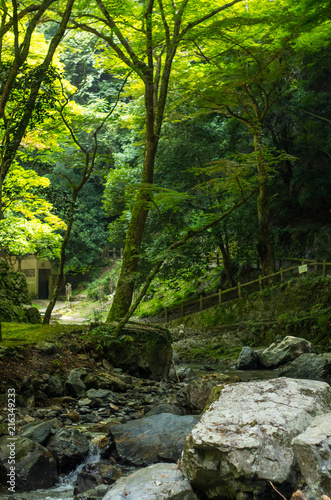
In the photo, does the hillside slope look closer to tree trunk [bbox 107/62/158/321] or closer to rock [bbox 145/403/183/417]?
tree trunk [bbox 107/62/158/321]

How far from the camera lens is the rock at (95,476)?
10.8 ft

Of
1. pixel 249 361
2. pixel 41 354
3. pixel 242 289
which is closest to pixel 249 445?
pixel 41 354

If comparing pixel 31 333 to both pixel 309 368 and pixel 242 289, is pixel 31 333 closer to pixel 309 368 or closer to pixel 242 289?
pixel 309 368

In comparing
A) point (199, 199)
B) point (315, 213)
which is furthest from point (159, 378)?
point (315, 213)

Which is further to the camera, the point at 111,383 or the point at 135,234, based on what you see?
the point at 135,234

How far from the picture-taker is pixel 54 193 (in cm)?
677

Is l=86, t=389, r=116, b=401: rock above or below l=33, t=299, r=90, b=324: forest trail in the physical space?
above

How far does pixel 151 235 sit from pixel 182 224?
1.53m

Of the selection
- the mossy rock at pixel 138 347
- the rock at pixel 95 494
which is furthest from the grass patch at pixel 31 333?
the rock at pixel 95 494

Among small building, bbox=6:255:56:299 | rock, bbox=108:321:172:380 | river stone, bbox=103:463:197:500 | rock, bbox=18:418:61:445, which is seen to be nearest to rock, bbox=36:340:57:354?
rock, bbox=108:321:172:380

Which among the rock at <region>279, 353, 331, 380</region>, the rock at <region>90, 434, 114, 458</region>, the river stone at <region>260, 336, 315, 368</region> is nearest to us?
the rock at <region>90, 434, 114, 458</region>

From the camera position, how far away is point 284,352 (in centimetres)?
1025

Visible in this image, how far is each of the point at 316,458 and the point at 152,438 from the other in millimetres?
1941

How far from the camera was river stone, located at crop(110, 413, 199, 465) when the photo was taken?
145 inches
